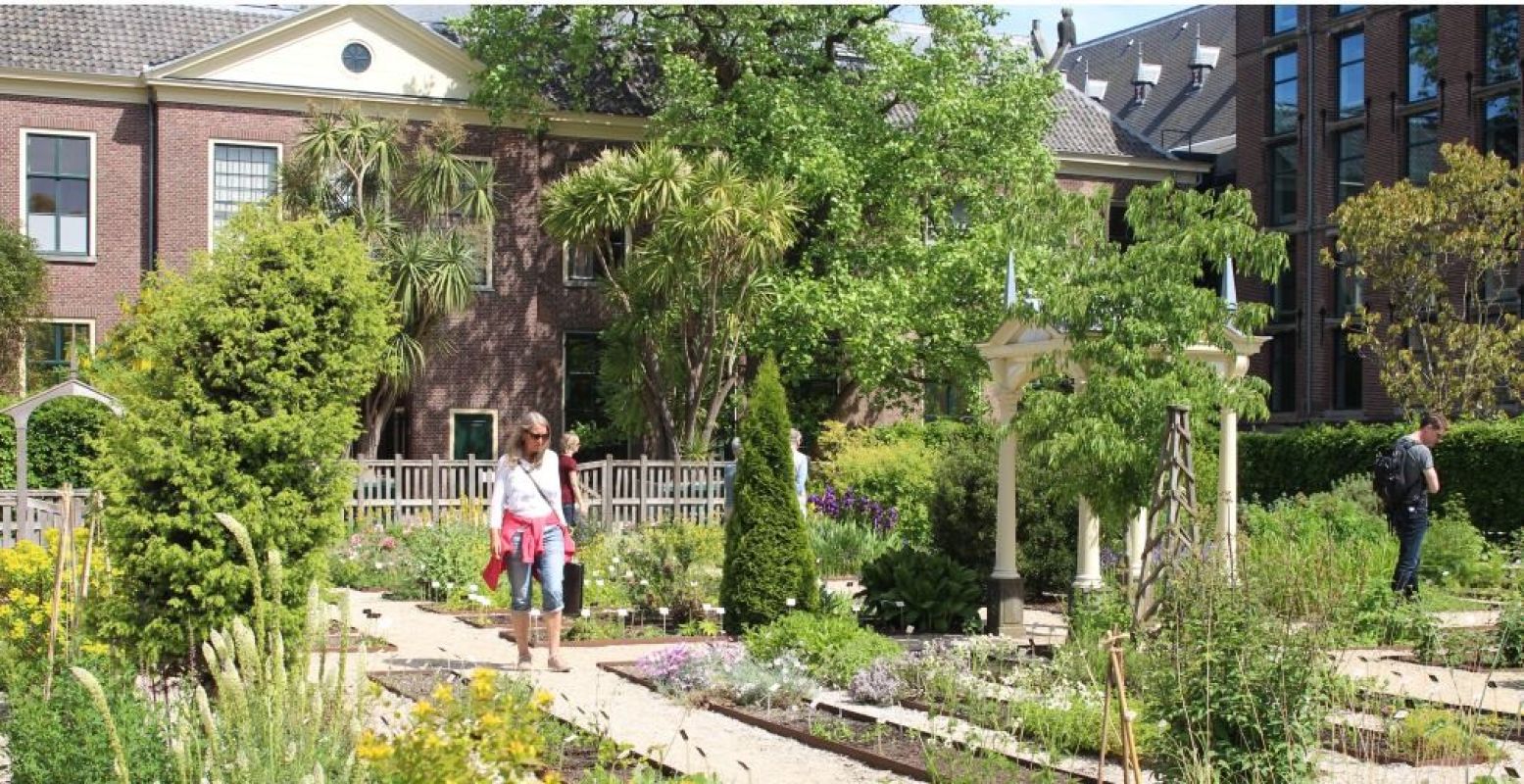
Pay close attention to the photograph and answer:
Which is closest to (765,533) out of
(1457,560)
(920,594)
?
(920,594)

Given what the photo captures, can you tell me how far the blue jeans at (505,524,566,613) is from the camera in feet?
38.1

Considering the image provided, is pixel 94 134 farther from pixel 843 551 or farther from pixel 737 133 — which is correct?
pixel 843 551

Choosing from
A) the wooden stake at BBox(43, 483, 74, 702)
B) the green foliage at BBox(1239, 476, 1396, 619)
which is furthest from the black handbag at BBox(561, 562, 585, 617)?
the green foliage at BBox(1239, 476, 1396, 619)

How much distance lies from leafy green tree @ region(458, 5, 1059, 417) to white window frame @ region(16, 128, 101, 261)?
703 cm

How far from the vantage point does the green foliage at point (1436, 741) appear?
27.0 feet

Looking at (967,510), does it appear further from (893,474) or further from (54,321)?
(54,321)

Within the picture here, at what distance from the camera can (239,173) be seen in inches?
1201

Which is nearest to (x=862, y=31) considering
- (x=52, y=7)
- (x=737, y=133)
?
(x=737, y=133)

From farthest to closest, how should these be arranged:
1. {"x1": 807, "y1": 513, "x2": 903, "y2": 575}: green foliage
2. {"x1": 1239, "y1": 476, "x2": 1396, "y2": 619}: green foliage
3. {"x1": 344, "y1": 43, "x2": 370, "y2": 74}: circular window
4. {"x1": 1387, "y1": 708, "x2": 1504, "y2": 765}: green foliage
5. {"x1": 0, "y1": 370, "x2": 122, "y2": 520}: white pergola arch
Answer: {"x1": 344, "y1": 43, "x2": 370, "y2": 74}: circular window
{"x1": 807, "y1": 513, "x2": 903, "y2": 575}: green foliage
{"x1": 0, "y1": 370, "x2": 122, "y2": 520}: white pergola arch
{"x1": 1387, "y1": 708, "x2": 1504, "y2": 765}: green foliage
{"x1": 1239, "y1": 476, "x2": 1396, "y2": 619}: green foliage

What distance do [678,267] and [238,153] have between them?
8.74 metres

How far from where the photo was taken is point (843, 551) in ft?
69.2

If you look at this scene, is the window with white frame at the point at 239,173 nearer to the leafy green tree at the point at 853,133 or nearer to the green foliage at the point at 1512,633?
the leafy green tree at the point at 853,133

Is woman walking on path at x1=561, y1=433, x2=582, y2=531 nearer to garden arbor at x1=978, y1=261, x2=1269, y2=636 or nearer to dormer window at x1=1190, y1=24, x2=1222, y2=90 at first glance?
garden arbor at x1=978, y1=261, x2=1269, y2=636

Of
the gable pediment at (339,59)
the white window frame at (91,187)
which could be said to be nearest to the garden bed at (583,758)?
the white window frame at (91,187)
